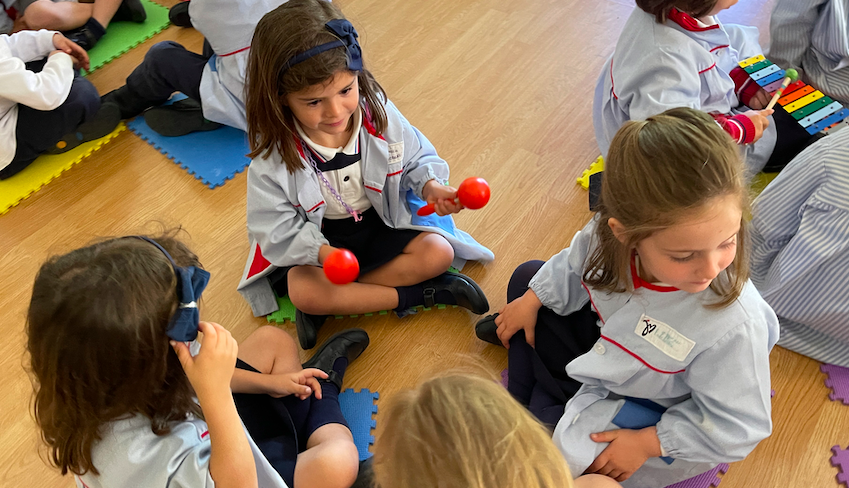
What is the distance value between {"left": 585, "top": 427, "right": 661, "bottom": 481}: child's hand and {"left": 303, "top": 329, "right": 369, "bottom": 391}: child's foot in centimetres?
55

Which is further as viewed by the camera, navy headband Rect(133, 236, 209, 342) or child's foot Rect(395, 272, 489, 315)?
child's foot Rect(395, 272, 489, 315)

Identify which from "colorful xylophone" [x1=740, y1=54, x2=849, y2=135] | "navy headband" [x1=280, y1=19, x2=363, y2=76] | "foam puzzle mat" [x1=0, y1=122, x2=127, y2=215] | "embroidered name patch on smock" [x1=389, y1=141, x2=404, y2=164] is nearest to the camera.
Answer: "navy headband" [x1=280, y1=19, x2=363, y2=76]

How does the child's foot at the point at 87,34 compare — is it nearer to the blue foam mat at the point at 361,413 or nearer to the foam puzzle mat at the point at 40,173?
the foam puzzle mat at the point at 40,173

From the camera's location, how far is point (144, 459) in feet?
2.75

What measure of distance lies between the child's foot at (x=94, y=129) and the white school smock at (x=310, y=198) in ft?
2.80

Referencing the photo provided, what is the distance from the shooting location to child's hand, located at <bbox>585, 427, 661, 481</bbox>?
1.04 metres

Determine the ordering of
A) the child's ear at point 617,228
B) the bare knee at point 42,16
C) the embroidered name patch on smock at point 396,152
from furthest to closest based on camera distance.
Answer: the bare knee at point 42,16
the embroidered name patch on smock at point 396,152
the child's ear at point 617,228

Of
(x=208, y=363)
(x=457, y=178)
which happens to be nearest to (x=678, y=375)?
(x=208, y=363)

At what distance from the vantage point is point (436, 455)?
56 cm

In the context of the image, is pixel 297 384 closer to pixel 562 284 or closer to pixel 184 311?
pixel 184 311

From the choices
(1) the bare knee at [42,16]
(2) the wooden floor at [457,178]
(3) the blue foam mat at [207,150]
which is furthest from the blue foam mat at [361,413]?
(1) the bare knee at [42,16]

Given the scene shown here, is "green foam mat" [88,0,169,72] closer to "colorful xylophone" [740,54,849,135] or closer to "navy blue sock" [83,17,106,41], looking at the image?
"navy blue sock" [83,17,106,41]

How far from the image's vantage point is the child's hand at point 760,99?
63.9 inches

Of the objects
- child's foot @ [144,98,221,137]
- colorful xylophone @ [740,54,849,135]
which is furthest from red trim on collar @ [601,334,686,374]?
child's foot @ [144,98,221,137]
